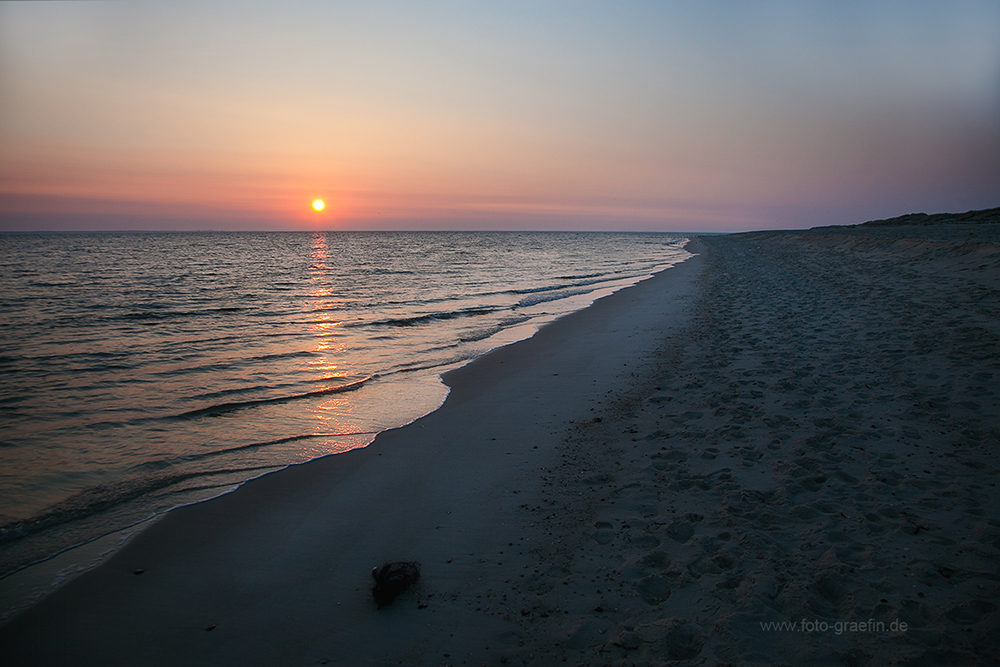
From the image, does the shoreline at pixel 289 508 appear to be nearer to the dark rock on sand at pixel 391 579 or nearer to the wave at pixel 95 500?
the dark rock on sand at pixel 391 579

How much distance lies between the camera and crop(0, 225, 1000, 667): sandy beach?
10.7 feet

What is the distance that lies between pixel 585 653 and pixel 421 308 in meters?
18.4

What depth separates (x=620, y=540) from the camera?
4.28 m

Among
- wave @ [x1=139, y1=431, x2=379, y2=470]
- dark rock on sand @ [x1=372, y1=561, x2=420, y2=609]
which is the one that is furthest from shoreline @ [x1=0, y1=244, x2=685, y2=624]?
dark rock on sand @ [x1=372, y1=561, x2=420, y2=609]

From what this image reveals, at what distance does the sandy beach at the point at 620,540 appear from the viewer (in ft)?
10.7

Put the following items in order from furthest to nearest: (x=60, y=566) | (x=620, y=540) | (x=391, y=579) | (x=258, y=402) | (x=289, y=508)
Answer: (x=258, y=402) < (x=289, y=508) < (x=60, y=566) < (x=620, y=540) < (x=391, y=579)

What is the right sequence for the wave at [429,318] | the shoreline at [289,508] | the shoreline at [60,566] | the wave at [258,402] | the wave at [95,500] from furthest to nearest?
the wave at [429,318] → the wave at [258,402] → the wave at [95,500] → the shoreline at [289,508] → the shoreline at [60,566]

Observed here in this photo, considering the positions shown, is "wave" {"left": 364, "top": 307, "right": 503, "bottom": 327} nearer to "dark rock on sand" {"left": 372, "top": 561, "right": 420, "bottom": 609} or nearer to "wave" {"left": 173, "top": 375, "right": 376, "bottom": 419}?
"wave" {"left": 173, "top": 375, "right": 376, "bottom": 419}

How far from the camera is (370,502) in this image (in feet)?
18.0

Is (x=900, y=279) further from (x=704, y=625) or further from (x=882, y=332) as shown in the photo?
(x=704, y=625)

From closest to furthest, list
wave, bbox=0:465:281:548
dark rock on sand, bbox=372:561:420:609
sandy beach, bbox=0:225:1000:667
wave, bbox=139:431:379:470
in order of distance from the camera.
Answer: sandy beach, bbox=0:225:1000:667 → dark rock on sand, bbox=372:561:420:609 → wave, bbox=0:465:281:548 → wave, bbox=139:431:379:470

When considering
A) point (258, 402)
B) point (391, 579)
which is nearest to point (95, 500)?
point (258, 402)

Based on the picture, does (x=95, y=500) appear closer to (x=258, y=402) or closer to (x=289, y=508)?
(x=289, y=508)

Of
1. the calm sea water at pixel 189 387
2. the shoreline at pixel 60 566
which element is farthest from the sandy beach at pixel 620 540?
the calm sea water at pixel 189 387
